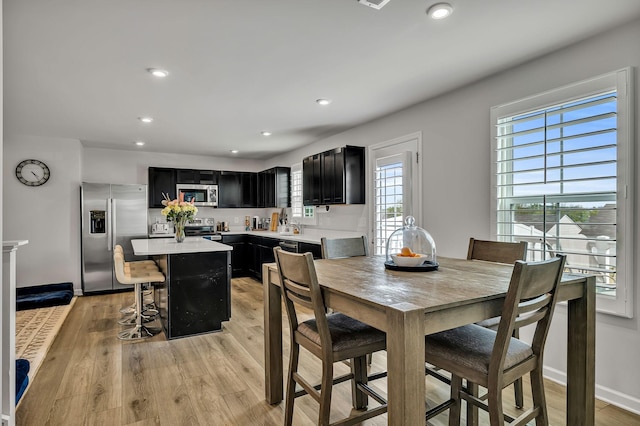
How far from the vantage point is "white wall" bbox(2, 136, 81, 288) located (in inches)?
198

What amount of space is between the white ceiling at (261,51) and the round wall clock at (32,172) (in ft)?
3.82

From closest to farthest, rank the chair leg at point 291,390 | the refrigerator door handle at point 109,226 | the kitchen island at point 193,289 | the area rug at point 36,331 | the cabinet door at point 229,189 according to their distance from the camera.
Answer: the chair leg at point 291,390, the area rug at point 36,331, the kitchen island at point 193,289, the refrigerator door handle at point 109,226, the cabinet door at point 229,189

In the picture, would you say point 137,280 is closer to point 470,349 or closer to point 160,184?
point 470,349

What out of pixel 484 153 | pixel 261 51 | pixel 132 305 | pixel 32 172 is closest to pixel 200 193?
pixel 32 172

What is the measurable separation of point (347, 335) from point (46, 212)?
17.7 feet

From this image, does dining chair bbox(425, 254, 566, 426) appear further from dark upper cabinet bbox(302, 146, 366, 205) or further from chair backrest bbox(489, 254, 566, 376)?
dark upper cabinet bbox(302, 146, 366, 205)

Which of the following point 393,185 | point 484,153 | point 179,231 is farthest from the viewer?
point 179,231

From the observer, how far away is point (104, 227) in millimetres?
5488

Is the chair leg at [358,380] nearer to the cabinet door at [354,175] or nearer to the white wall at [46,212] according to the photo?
the cabinet door at [354,175]

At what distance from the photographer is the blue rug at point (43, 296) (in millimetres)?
4469

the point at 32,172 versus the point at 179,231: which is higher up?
the point at 32,172


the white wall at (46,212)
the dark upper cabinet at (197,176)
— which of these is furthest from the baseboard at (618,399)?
the white wall at (46,212)

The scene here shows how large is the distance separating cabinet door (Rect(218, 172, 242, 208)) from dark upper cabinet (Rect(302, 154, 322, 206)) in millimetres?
2167

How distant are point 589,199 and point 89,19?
10.9ft
